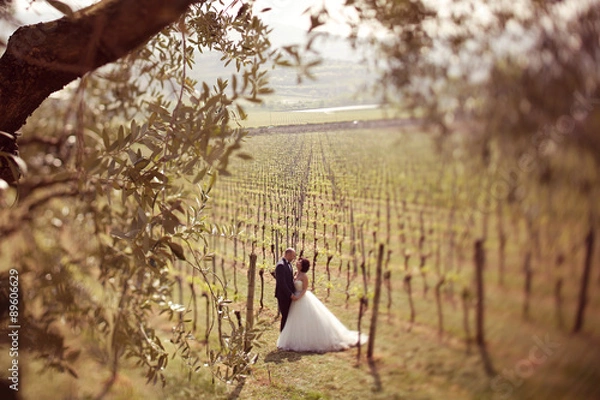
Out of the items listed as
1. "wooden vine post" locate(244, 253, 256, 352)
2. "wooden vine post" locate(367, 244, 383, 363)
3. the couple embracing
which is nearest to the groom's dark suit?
the couple embracing

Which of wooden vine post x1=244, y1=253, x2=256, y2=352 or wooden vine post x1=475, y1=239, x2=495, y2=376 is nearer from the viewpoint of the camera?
wooden vine post x1=475, y1=239, x2=495, y2=376

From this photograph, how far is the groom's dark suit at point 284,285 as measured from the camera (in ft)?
5.49

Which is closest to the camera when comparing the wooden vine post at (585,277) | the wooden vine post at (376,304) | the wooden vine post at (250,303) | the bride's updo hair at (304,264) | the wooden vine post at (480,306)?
the wooden vine post at (585,277)

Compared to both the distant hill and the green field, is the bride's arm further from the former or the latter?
the distant hill

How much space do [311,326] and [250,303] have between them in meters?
0.43

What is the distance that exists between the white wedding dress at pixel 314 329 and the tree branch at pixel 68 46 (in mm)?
816

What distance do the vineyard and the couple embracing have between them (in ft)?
0.13

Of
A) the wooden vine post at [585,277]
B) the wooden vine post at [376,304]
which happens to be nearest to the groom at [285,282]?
the wooden vine post at [376,304]

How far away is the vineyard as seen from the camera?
0.98 metres

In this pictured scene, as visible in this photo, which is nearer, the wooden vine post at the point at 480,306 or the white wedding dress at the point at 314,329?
the wooden vine post at the point at 480,306

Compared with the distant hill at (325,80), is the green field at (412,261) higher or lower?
lower

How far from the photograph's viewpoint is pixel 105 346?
2680 mm

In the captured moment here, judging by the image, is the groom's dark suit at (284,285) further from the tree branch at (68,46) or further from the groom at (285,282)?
the tree branch at (68,46)

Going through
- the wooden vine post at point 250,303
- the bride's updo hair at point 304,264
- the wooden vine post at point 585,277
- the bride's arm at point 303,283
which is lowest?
the wooden vine post at point 250,303
